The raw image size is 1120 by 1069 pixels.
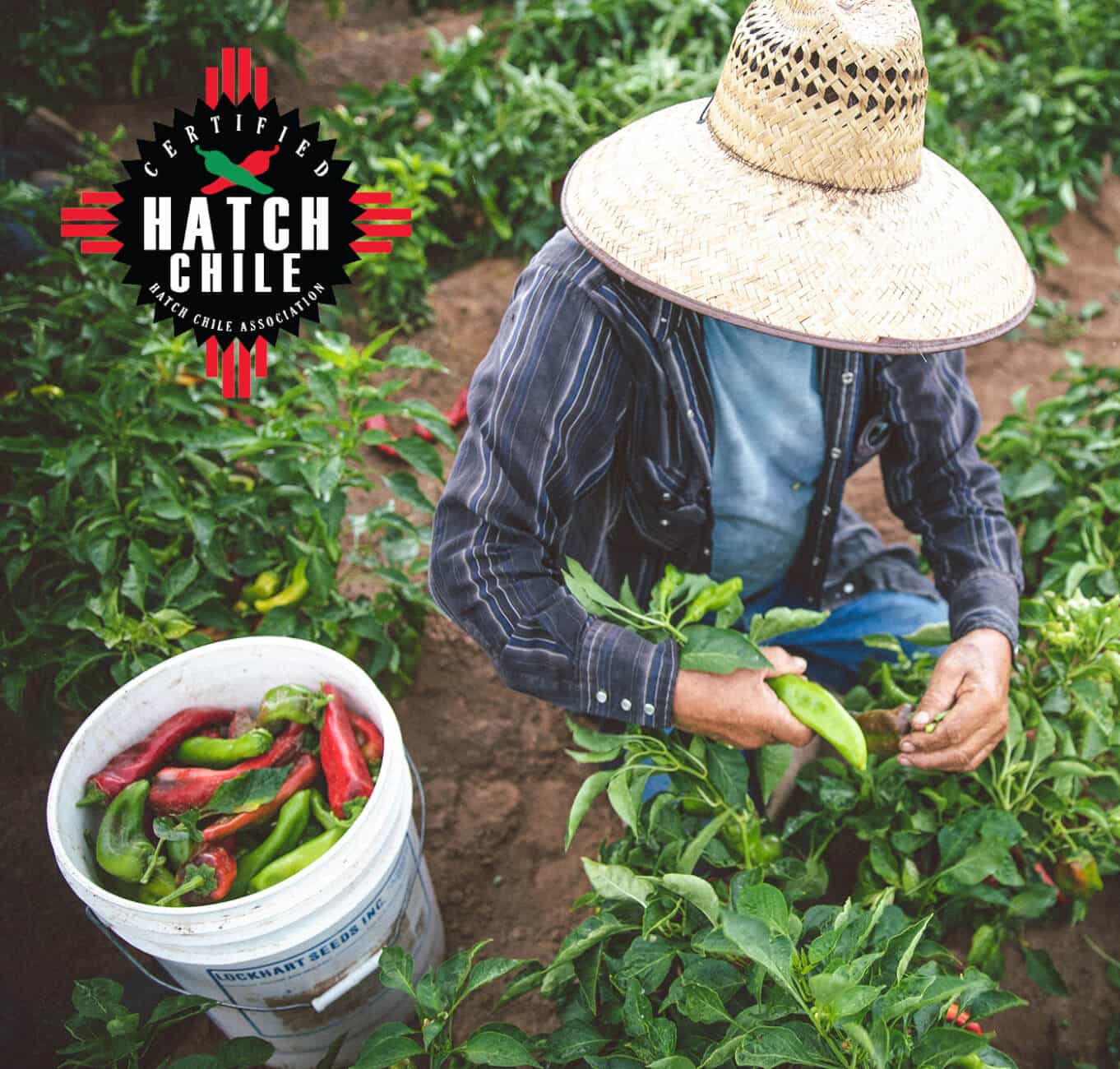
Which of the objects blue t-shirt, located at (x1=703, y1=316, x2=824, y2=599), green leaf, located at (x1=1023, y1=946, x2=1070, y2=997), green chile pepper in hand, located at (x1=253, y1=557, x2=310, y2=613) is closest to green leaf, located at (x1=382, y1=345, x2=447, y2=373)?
green chile pepper in hand, located at (x1=253, y1=557, x2=310, y2=613)

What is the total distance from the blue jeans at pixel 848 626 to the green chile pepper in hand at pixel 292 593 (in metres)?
1.23

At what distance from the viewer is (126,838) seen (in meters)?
1.91

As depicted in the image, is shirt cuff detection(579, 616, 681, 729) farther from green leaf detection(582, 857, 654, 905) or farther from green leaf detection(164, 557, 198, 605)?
green leaf detection(164, 557, 198, 605)

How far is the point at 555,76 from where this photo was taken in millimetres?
4570

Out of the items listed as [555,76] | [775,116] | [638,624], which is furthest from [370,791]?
[555,76]

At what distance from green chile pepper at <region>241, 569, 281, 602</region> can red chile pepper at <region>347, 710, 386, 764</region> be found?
659 mm

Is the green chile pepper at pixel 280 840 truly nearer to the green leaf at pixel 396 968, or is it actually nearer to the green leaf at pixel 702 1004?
the green leaf at pixel 396 968

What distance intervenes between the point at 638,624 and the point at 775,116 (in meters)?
0.95

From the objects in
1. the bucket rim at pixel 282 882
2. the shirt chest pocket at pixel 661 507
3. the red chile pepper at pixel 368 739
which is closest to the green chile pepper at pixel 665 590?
the shirt chest pocket at pixel 661 507

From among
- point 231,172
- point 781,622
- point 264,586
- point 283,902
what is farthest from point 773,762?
point 231,172

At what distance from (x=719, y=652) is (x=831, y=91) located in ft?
3.19

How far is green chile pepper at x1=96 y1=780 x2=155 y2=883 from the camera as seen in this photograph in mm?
1871

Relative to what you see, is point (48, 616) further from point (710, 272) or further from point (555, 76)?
point (555, 76)

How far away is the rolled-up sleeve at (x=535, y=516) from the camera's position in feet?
5.96
